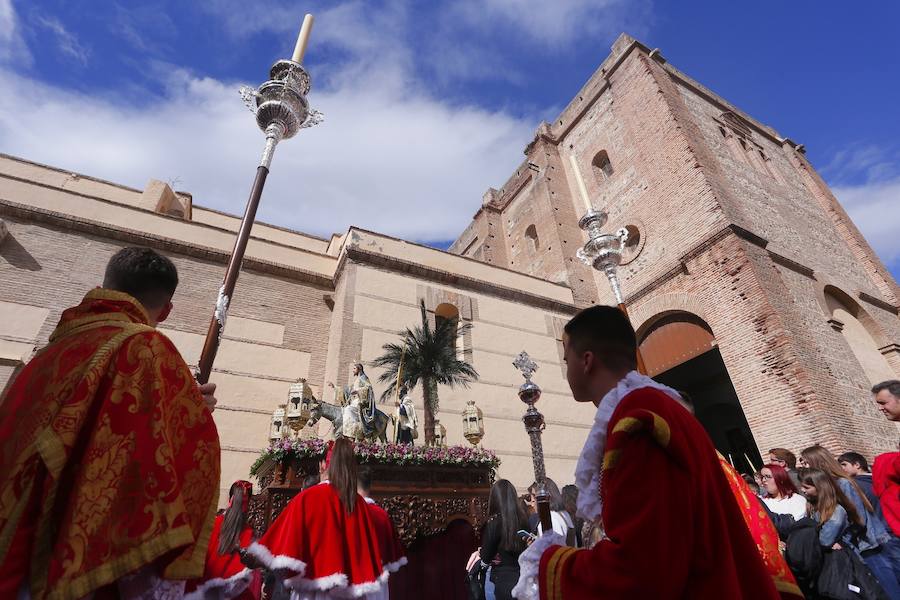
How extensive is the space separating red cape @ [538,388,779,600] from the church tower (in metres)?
10.2

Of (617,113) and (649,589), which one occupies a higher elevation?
(617,113)

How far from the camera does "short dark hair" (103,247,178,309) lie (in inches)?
75.6

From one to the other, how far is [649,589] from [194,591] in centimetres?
192

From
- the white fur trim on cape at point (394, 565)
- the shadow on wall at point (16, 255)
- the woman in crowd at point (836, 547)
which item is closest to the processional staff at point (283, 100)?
the white fur trim on cape at point (394, 565)

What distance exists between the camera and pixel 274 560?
3252mm

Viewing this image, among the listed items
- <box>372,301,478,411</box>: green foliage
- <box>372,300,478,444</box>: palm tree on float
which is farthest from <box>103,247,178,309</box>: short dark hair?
<box>372,301,478,411</box>: green foliage

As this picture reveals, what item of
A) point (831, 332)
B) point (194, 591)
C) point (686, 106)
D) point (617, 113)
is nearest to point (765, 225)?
point (831, 332)

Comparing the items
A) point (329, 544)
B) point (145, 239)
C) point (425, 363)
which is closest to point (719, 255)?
point (425, 363)

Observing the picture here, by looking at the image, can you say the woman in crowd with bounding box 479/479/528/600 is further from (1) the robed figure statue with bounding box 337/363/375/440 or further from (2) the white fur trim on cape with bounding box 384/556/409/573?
(1) the robed figure statue with bounding box 337/363/375/440

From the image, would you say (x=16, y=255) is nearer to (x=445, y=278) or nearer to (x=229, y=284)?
(x=229, y=284)

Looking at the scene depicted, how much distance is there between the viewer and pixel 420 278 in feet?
Result: 45.9

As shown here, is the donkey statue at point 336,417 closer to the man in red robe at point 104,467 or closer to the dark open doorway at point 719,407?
the man in red robe at point 104,467

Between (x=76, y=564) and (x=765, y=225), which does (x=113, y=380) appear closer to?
(x=76, y=564)

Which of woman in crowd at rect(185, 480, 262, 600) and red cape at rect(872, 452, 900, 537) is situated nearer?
woman in crowd at rect(185, 480, 262, 600)
